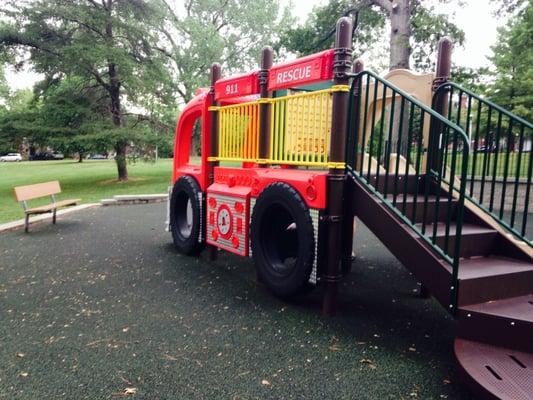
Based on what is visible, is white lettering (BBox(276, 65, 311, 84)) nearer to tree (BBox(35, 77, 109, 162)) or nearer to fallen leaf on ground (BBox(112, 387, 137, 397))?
fallen leaf on ground (BBox(112, 387, 137, 397))

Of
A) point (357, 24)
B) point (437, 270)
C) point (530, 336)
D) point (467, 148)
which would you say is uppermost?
point (357, 24)

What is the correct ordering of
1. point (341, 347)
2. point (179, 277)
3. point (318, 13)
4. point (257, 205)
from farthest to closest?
1. point (318, 13)
2. point (179, 277)
3. point (257, 205)
4. point (341, 347)

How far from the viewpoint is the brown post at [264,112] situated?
4.54m

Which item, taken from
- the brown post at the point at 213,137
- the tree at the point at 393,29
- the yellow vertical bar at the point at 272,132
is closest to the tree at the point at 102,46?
the tree at the point at 393,29

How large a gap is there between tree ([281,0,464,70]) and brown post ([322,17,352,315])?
324 inches

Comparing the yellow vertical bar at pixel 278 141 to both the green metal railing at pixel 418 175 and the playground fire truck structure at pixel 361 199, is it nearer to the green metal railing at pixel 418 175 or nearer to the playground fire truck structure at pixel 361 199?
the playground fire truck structure at pixel 361 199

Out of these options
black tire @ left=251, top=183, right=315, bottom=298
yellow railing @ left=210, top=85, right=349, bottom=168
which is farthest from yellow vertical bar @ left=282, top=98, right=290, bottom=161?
black tire @ left=251, top=183, right=315, bottom=298

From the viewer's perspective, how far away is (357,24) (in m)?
13.7

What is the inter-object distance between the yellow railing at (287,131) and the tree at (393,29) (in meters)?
7.60

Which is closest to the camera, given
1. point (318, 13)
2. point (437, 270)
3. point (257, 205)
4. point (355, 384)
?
point (355, 384)

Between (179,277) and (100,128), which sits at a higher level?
(100,128)

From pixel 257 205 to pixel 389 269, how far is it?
89.9 inches

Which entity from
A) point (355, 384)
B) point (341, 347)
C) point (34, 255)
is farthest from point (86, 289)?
point (355, 384)

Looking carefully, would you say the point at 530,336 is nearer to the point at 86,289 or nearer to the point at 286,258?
the point at 286,258
